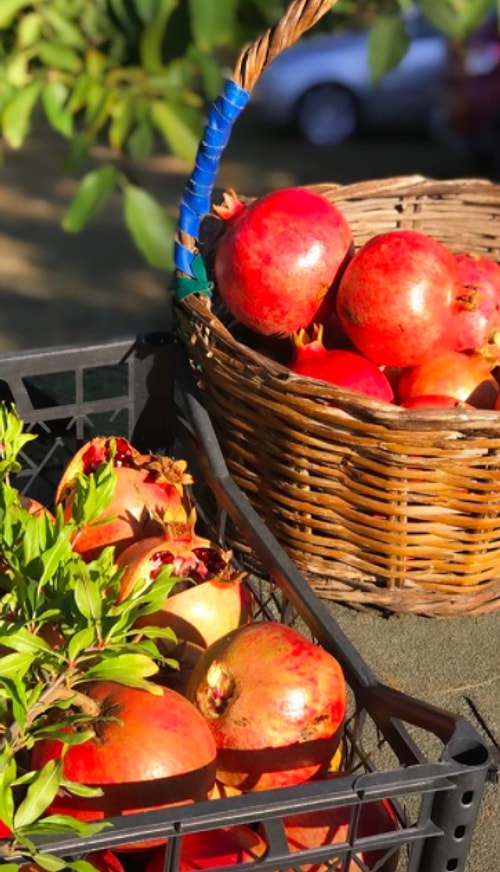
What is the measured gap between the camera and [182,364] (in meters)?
1.59

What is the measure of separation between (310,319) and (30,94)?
536 millimetres

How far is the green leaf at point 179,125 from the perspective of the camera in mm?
1807

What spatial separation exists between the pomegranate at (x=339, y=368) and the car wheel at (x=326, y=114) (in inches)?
211

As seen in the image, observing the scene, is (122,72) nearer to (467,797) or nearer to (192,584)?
(192,584)

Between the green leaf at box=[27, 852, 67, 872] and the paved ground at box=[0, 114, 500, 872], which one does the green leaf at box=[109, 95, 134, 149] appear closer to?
the paved ground at box=[0, 114, 500, 872]

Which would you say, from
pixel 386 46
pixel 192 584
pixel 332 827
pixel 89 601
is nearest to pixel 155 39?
pixel 386 46

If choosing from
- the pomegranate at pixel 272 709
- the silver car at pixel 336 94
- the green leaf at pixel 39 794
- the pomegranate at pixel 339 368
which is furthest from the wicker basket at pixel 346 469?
the silver car at pixel 336 94

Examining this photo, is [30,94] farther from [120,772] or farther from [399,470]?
[120,772]

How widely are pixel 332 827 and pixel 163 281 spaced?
4.14 metres

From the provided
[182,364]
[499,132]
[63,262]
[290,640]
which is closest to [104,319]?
[63,262]

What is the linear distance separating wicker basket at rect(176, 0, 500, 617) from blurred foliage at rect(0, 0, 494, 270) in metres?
0.20

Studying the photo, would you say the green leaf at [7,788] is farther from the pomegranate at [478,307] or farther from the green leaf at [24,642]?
the pomegranate at [478,307]

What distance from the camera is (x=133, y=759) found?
0.90m

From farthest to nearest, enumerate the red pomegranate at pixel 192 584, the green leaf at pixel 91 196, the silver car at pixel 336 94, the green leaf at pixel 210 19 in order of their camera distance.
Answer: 1. the silver car at pixel 336 94
2. the green leaf at pixel 91 196
3. the green leaf at pixel 210 19
4. the red pomegranate at pixel 192 584
